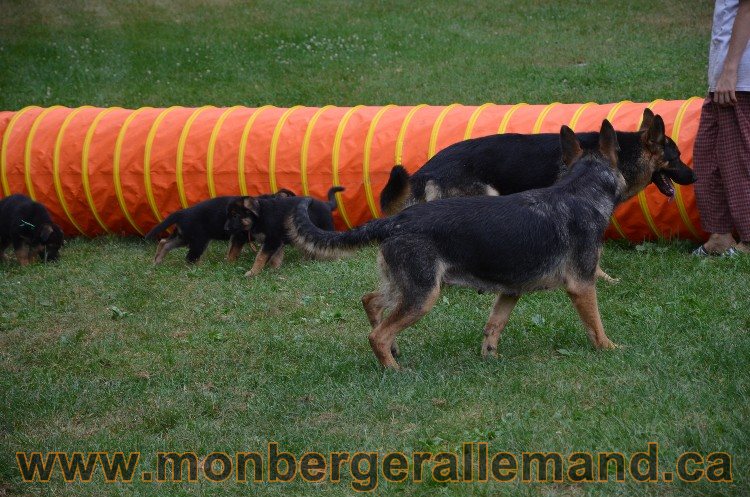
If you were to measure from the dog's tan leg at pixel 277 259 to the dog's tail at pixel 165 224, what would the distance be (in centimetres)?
126

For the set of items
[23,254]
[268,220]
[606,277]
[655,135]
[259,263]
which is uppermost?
[655,135]

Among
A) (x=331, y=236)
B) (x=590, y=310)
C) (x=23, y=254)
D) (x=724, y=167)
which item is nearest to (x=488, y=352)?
(x=590, y=310)

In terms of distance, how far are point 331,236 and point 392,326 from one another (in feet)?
2.57

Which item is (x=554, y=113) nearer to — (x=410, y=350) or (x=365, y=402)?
(x=410, y=350)

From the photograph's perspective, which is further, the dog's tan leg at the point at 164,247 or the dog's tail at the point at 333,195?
the dog's tan leg at the point at 164,247

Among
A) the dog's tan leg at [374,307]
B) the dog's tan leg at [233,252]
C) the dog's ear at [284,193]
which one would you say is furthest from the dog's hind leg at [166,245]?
the dog's tan leg at [374,307]

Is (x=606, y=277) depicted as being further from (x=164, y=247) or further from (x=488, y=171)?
(x=164, y=247)

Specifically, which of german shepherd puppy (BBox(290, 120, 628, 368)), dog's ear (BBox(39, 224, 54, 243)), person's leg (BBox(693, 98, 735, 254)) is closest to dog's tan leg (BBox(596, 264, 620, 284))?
person's leg (BBox(693, 98, 735, 254))

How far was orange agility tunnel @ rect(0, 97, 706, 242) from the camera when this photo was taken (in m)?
9.73

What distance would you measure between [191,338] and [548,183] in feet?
11.2

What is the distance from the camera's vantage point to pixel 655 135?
24.3 ft

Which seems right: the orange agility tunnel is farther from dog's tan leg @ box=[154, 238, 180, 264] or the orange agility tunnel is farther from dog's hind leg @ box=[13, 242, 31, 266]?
dog's hind leg @ box=[13, 242, 31, 266]

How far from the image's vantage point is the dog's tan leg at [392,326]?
624cm

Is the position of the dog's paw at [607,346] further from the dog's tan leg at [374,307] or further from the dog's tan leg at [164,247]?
the dog's tan leg at [164,247]
